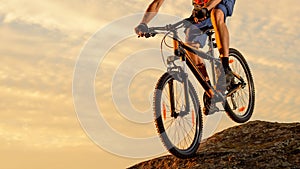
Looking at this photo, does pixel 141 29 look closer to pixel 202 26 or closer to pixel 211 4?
pixel 211 4

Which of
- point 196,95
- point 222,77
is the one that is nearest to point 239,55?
point 222,77

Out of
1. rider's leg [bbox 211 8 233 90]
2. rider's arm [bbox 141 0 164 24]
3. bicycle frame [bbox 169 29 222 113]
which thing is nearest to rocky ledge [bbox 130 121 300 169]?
bicycle frame [bbox 169 29 222 113]

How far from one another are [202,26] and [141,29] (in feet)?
5.96

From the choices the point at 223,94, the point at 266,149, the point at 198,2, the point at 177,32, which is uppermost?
the point at 198,2

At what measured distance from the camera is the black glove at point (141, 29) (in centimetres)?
825

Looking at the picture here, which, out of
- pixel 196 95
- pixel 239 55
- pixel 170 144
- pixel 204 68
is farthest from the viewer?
pixel 239 55

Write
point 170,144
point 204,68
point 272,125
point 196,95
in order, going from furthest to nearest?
1. point 272,125
2. point 204,68
3. point 196,95
4. point 170,144

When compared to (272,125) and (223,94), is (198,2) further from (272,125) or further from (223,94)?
(272,125)

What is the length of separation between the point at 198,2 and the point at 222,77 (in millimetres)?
1466

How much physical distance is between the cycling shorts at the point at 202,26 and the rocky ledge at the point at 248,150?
193 centimetres

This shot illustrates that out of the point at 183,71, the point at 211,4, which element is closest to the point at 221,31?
the point at 211,4

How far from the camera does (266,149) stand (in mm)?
8609

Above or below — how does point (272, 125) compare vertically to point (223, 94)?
below

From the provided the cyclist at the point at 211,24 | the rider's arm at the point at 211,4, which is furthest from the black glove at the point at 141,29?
the rider's arm at the point at 211,4
